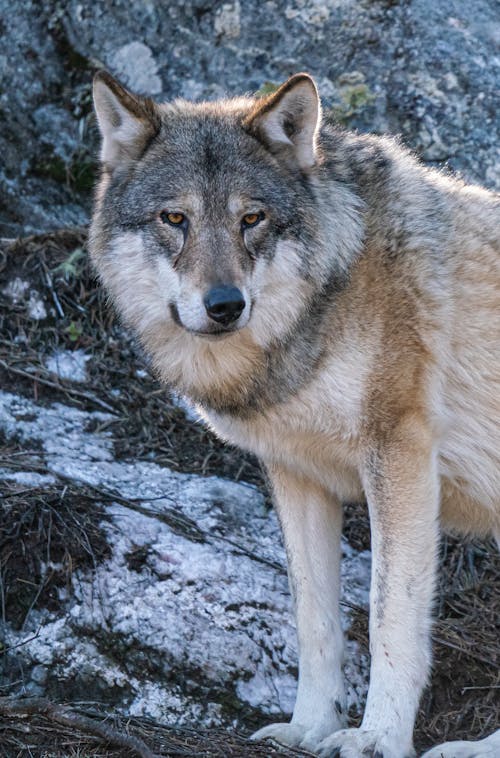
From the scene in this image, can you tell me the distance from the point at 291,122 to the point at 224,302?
0.97 m

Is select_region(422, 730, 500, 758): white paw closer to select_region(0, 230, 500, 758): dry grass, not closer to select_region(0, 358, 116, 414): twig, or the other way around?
select_region(0, 230, 500, 758): dry grass

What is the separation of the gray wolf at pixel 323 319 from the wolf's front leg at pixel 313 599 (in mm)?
11

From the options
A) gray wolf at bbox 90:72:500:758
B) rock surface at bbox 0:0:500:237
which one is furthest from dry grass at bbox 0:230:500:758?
rock surface at bbox 0:0:500:237

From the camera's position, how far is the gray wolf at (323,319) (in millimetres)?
4195

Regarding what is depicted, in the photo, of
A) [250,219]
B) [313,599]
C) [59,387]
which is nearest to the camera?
[250,219]

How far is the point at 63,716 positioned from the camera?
3928 millimetres

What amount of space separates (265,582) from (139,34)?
165 inches

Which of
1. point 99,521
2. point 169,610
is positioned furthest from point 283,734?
point 99,521

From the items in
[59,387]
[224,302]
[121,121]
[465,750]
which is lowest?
[465,750]

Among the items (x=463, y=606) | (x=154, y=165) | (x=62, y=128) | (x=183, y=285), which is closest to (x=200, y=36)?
(x=62, y=128)

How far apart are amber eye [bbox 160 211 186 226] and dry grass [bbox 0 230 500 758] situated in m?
1.70

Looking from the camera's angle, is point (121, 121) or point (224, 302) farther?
point (121, 121)

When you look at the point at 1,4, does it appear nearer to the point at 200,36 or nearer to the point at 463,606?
the point at 200,36

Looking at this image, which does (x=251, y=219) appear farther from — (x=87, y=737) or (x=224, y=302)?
(x=87, y=737)
